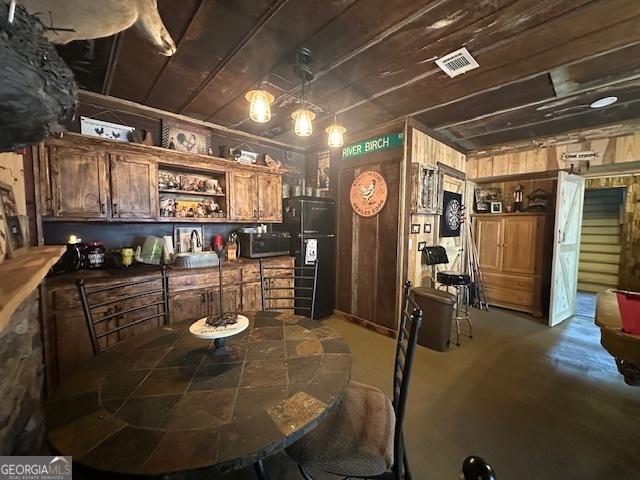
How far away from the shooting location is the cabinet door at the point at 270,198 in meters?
3.48

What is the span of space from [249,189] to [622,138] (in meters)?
4.67

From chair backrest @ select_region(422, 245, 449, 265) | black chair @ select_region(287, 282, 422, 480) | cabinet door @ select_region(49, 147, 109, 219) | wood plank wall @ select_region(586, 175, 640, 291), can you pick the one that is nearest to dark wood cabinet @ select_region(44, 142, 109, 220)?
cabinet door @ select_region(49, 147, 109, 219)

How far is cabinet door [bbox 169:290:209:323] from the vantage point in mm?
2570

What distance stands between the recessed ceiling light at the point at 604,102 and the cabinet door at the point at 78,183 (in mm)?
4856

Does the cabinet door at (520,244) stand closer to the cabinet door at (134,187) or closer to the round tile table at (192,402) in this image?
the round tile table at (192,402)

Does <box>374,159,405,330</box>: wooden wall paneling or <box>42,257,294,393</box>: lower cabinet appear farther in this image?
<box>374,159,405,330</box>: wooden wall paneling

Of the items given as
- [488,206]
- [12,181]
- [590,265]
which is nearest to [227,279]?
[12,181]

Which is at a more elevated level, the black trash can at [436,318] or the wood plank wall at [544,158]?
the wood plank wall at [544,158]

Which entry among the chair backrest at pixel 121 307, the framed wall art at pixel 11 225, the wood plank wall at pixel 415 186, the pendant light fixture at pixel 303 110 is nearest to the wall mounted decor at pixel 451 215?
the wood plank wall at pixel 415 186

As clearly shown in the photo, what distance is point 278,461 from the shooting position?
61.4 inches

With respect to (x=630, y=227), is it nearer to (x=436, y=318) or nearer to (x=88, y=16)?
(x=436, y=318)

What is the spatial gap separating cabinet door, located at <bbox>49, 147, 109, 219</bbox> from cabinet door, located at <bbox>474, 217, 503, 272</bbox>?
5.35 meters

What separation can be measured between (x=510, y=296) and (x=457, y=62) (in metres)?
3.86

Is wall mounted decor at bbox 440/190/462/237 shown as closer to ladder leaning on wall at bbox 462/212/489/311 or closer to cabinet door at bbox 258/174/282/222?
ladder leaning on wall at bbox 462/212/489/311
